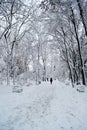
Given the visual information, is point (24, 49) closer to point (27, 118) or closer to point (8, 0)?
point (8, 0)

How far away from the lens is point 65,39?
Answer: 22.6 m

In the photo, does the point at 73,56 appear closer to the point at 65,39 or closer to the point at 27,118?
the point at 65,39

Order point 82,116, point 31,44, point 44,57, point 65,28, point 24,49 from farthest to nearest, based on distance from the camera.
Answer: point 44,57, point 24,49, point 31,44, point 65,28, point 82,116

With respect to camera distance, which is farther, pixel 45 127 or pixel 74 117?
pixel 74 117

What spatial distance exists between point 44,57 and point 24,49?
9.74 m

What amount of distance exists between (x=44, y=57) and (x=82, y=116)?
1513 inches

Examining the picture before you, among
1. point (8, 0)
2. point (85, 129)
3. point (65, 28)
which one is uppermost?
point (65, 28)

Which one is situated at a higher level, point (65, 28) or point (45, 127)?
point (65, 28)

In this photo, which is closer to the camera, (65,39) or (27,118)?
(27,118)

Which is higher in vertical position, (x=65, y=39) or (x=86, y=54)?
(x=65, y=39)

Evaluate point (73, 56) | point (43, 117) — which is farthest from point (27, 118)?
point (73, 56)

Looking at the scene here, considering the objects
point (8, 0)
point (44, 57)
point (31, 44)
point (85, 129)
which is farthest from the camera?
point (44, 57)

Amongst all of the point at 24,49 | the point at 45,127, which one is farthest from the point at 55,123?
the point at 24,49

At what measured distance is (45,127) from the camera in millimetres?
4812
